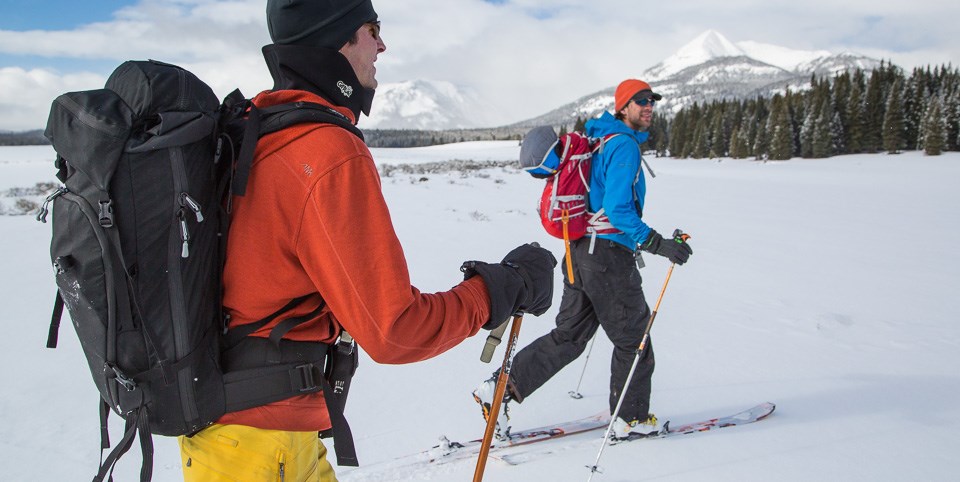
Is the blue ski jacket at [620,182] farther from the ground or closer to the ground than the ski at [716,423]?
farther from the ground

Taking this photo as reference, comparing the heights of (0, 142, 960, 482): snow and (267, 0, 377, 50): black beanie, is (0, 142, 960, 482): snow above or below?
below

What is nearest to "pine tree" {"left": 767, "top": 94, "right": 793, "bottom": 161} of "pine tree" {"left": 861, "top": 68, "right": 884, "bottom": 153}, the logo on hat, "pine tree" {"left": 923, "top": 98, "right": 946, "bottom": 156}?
"pine tree" {"left": 861, "top": 68, "right": 884, "bottom": 153}

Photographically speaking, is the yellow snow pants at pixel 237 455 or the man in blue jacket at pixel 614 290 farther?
the man in blue jacket at pixel 614 290

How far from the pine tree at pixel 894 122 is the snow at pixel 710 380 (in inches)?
1519

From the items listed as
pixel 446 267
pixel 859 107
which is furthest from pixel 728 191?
pixel 859 107

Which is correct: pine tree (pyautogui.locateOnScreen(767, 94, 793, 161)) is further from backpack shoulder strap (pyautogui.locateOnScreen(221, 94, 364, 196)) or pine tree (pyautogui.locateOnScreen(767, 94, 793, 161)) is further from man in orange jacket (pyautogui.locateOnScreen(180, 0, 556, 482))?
backpack shoulder strap (pyautogui.locateOnScreen(221, 94, 364, 196))

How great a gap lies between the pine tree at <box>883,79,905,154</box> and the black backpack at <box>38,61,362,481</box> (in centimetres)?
4932

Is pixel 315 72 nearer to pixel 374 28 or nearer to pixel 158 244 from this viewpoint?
pixel 374 28

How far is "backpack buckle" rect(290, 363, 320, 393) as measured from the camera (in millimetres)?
1479

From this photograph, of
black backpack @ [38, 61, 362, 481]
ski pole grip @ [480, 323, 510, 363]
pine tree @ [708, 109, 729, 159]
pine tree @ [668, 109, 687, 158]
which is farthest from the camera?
pine tree @ [668, 109, 687, 158]

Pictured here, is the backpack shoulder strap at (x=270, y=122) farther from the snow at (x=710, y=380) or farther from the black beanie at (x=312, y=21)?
the snow at (x=710, y=380)

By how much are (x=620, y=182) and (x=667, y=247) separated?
0.52 metres

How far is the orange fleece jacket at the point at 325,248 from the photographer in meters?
1.26

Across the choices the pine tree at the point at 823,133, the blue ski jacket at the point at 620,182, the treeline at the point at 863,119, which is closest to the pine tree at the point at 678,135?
the treeline at the point at 863,119
